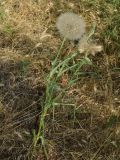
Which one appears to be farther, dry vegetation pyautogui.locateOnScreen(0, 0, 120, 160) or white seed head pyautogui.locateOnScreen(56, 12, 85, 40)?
white seed head pyautogui.locateOnScreen(56, 12, 85, 40)

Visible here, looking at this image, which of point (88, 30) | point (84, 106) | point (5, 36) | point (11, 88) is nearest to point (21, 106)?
point (11, 88)

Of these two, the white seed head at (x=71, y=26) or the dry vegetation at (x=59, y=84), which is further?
the white seed head at (x=71, y=26)

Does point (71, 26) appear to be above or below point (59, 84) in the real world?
above

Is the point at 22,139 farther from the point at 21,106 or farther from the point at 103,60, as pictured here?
the point at 103,60

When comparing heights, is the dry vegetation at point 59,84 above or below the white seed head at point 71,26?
below
